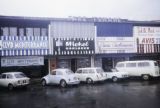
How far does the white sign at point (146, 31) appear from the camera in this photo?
104 ft

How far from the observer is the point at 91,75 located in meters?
23.2

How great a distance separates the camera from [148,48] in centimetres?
3209

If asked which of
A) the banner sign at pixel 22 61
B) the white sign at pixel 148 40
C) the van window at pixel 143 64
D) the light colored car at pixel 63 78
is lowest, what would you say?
the light colored car at pixel 63 78

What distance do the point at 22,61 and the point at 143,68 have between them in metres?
13.1

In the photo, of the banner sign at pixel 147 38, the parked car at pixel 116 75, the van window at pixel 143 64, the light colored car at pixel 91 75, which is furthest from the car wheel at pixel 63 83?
the banner sign at pixel 147 38

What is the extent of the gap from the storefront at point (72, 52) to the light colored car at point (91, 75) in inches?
210

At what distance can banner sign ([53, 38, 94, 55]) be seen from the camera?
28.4m

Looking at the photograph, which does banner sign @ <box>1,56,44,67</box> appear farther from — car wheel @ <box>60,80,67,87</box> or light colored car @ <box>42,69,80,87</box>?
car wheel @ <box>60,80,67,87</box>

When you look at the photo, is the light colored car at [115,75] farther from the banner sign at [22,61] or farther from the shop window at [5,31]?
the shop window at [5,31]

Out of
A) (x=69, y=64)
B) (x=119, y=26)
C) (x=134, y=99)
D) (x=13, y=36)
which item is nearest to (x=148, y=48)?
(x=119, y=26)

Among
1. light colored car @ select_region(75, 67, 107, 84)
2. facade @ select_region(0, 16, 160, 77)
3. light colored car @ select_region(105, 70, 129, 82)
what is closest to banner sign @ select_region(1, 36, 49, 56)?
facade @ select_region(0, 16, 160, 77)

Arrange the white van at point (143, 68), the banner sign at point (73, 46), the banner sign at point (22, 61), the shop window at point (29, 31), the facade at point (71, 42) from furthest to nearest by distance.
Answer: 1. the banner sign at point (73, 46)
2. the shop window at point (29, 31)
3. the facade at point (71, 42)
4. the banner sign at point (22, 61)
5. the white van at point (143, 68)

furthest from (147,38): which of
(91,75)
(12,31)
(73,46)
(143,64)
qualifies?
(12,31)

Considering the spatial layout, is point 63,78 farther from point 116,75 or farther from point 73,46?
point 73,46
